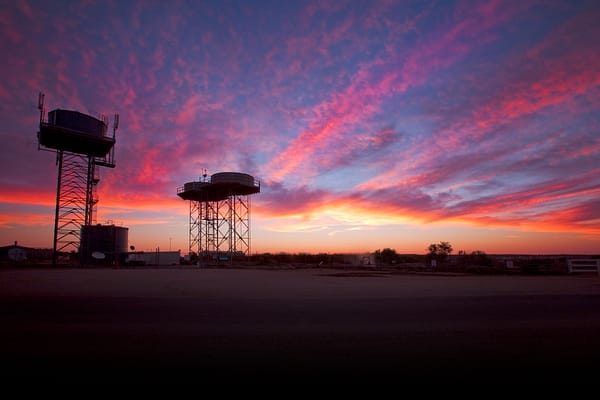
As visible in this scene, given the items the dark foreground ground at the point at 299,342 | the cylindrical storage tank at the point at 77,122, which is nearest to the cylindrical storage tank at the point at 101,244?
the cylindrical storage tank at the point at 77,122

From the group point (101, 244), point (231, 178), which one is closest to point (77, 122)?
point (101, 244)

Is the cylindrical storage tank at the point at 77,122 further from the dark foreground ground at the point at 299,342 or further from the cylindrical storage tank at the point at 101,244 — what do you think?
the dark foreground ground at the point at 299,342

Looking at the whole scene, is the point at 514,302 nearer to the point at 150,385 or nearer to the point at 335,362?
the point at 335,362

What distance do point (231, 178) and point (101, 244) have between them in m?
23.9

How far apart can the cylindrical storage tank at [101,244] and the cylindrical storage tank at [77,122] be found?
1520cm

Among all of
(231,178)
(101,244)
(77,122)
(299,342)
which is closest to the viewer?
(299,342)

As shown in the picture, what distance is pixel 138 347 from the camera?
5594 millimetres

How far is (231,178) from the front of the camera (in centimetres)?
6400

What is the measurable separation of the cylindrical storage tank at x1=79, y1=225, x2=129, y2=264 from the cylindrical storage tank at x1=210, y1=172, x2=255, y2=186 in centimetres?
1888

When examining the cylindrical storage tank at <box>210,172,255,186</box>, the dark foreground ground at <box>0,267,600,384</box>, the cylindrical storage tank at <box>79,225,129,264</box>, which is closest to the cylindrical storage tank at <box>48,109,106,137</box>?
the cylindrical storage tank at <box>79,225,129,264</box>

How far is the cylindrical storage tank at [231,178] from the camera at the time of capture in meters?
63.9

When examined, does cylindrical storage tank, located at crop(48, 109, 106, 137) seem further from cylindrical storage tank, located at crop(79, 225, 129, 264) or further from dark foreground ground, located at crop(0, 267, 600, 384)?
dark foreground ground, located at crop(0, 267, 600, 384)

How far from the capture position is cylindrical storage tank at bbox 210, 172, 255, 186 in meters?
63.9

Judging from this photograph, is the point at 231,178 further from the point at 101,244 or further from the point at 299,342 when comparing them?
the point at 299,342
